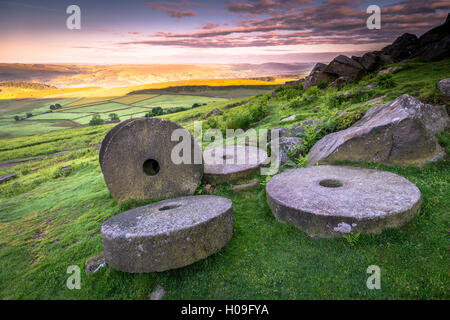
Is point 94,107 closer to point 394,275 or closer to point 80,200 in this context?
point 80,200

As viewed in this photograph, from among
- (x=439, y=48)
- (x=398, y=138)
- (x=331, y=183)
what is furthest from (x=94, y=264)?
(x=439, y=48)

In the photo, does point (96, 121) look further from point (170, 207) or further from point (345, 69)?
point (170, 207)

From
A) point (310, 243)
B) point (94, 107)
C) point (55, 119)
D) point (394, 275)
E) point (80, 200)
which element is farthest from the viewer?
point (94, 107)

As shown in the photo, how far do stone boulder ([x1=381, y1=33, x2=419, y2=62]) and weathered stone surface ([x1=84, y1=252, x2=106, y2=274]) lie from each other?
25829 millimetres

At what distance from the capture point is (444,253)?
11.8 ft

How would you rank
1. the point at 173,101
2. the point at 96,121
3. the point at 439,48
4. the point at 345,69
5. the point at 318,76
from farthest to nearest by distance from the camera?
the point at 173,101 → the point at 96,121 → the point at 318,76 → the point at 345,69 → the point at 439,48

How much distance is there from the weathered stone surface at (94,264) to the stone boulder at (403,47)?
2583 cm

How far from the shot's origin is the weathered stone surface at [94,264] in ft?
14.2

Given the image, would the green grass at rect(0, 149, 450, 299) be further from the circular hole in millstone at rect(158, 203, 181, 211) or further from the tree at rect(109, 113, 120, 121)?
the tree at rect(109, 113, 120, 121)

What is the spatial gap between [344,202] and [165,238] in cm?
320

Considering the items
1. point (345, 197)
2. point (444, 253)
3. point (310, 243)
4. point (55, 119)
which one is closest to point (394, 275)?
point (444, 253)

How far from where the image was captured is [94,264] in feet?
14.6

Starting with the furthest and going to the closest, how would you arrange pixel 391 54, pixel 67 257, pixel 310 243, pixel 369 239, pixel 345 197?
pixel 391 54, pixel 67 257, pixel 345 197, pixel 310 243, pixel 369 239
